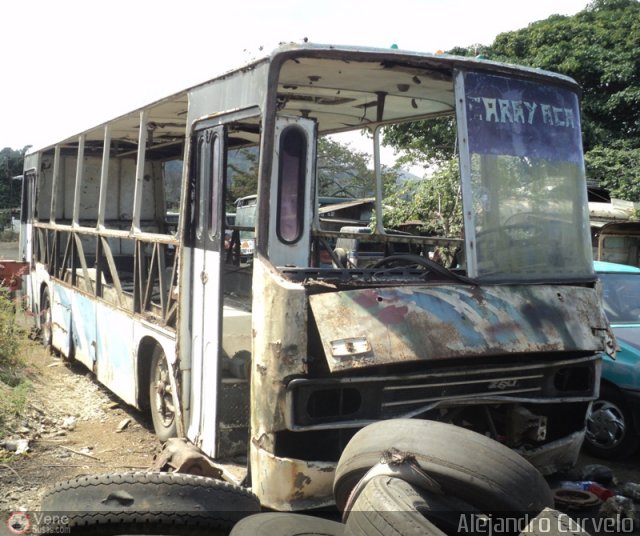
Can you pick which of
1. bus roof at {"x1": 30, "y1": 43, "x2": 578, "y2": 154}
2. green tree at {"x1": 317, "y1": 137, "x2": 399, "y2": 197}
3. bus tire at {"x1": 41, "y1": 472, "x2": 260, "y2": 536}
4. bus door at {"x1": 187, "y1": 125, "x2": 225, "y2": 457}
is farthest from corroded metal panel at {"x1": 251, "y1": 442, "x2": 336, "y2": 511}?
green tree at {"x1": 317, "y1": 137, "x2": 399, "y2": 197}

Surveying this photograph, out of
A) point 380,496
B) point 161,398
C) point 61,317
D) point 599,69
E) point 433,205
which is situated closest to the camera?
point 380,496

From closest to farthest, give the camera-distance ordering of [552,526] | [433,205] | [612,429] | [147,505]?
[552,526], [147,505], [612,429], [433,205]

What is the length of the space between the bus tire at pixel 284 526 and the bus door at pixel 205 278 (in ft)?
3.58

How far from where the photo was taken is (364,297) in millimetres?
3523

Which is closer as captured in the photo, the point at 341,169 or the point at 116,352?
the point at 116,352

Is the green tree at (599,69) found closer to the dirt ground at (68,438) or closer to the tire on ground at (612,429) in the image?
the dirt ground at (68,438)

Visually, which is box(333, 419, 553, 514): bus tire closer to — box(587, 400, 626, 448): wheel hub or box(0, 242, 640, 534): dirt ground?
box(0, 242, 640, 534): dirt ground

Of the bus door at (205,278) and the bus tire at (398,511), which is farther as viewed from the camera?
the bus door at (205,278)

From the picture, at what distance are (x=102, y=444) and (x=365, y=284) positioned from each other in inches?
131

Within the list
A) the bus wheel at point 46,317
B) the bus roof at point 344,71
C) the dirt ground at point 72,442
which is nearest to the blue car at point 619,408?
the dirt ground at point 72,442

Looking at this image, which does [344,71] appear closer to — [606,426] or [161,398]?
[161,398]

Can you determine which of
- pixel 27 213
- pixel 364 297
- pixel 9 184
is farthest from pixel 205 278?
pixel 9 184

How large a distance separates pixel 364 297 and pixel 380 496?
1053 mm

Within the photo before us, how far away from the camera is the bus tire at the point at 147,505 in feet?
10.9
